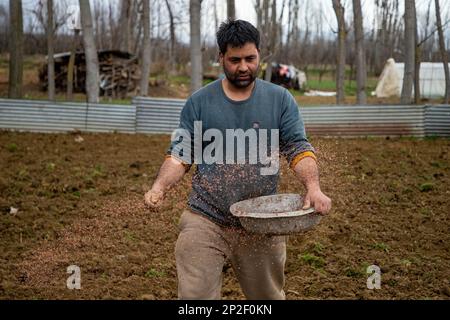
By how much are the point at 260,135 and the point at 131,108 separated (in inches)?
381

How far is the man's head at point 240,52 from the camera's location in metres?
3.17

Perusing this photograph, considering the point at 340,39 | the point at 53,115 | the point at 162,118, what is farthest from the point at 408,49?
the point at 53,115

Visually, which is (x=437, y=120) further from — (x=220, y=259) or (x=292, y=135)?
(x=220, y=259)

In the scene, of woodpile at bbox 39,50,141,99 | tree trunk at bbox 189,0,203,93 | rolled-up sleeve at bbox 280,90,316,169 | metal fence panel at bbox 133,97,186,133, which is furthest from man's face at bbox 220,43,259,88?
woodpile at bbox 39,50,141,99

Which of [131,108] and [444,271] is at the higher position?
[131,108]

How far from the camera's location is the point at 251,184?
3.33 metres

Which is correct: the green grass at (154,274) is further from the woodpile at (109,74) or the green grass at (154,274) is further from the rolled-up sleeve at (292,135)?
the woodpile at (109,74)

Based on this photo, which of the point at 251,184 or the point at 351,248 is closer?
the point at 251,184

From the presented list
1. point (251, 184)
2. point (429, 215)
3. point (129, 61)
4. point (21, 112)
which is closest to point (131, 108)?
point (21, 112)

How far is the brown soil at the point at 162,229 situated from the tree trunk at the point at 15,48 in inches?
194

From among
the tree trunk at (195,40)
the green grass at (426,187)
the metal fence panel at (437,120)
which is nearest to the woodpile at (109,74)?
the tree trunk at (195,40)
